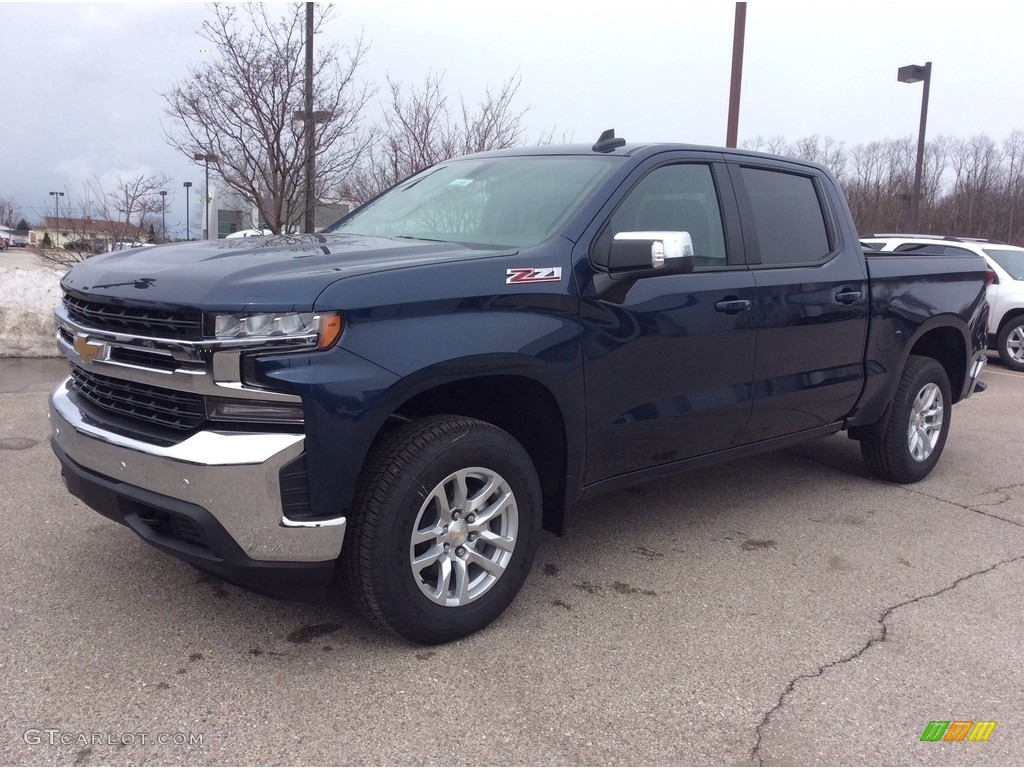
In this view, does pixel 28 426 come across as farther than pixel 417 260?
Yes

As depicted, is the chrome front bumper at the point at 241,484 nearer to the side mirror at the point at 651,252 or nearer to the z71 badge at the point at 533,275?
the z71 badge at the point at 533,275

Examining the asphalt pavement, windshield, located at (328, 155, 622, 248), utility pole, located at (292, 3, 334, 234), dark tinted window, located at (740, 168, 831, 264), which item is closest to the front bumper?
the asphalt pavement

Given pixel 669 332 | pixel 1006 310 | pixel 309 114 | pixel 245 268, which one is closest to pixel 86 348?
pixel 245 268

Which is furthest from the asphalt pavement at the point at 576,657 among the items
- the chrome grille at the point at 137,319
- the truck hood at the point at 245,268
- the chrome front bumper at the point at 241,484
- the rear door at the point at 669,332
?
the truck hood at the point at 245,268

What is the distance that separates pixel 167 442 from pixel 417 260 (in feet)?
3.39

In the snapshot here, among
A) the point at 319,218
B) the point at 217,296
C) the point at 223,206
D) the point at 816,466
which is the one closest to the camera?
the point at 217,296

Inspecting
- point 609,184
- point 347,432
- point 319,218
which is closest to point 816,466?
point 609,184

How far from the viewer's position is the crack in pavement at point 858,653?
2691mm

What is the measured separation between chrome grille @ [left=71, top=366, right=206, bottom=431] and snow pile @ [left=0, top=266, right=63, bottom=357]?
6603mm

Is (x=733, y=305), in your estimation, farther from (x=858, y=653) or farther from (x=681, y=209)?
(x=858, y=653)

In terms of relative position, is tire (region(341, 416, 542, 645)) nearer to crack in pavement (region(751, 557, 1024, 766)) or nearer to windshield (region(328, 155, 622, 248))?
windshield (region(328, 155, 622, 248))

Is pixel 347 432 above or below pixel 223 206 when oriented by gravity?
below

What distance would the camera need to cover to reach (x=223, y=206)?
14977mm

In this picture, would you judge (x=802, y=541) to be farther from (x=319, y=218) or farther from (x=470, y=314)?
(x=319, y=218)
